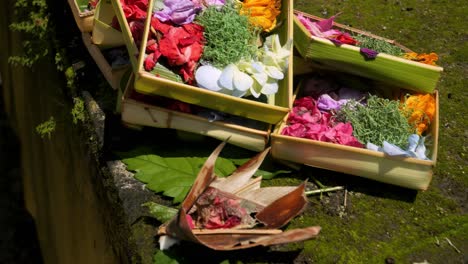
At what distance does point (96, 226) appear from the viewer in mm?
2299

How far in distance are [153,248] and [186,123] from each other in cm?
45

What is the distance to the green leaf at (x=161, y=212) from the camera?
180cm

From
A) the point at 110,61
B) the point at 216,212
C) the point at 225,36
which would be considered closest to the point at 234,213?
the point at 216,212

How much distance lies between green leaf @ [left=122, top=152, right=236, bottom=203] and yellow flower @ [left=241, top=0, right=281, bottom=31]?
551 millimetres

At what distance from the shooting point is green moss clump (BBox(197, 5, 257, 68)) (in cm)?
195

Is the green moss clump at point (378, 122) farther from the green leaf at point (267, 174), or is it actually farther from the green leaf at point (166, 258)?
the green leaf at point (166, 258)

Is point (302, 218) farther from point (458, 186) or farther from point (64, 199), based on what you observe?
point (64, 199)

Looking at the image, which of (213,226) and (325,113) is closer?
(213,226)

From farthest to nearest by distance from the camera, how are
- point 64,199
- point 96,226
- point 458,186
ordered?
1. point 64,199
2. point 96,226
3. point 458,186

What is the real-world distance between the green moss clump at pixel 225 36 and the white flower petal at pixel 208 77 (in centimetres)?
4

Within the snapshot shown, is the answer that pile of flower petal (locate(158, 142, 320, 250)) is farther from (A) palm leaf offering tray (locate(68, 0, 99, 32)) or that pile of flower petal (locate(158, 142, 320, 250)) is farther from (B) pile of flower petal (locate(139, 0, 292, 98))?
(A) palm leaf offering tray (locate(68, 0, 99, 32))

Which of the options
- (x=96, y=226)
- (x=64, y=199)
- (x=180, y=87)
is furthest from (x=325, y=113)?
(x=64, y=199)

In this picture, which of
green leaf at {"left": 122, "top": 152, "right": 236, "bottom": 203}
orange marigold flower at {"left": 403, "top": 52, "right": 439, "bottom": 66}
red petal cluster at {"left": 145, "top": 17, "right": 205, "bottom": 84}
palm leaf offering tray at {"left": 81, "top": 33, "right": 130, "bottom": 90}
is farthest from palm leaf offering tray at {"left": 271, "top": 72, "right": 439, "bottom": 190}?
palm leaf offering tray at {"left": 81, "top": 33, "right": 130, "bottom": 90}

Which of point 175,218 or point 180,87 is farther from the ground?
point 180,87
